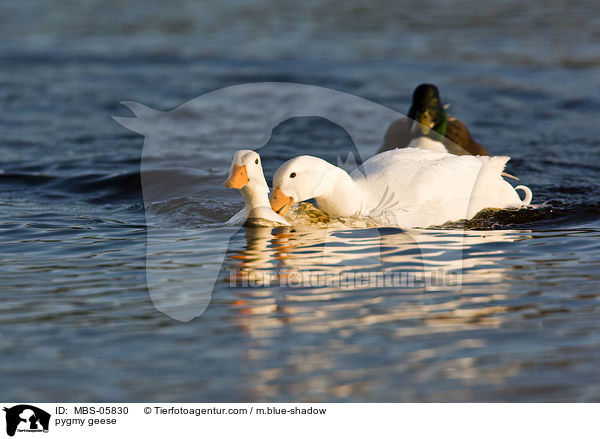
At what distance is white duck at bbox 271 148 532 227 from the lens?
754cm

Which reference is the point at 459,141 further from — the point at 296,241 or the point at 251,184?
the point at 251,184

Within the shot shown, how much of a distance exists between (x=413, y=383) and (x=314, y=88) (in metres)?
12.6

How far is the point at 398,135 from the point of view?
10.6 metres

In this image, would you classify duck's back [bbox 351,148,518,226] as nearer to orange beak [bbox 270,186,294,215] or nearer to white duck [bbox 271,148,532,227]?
white duck [bbox 271,148,532,227]

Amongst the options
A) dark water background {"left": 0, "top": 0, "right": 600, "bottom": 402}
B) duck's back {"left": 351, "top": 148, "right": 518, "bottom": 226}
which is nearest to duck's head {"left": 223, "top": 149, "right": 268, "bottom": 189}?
dark water background {"left": 0, "top": 0, "right": 600, "bottom": 402}

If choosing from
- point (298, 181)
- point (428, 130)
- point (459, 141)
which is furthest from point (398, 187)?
Answer: point (459, 141)

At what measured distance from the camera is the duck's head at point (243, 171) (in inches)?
291

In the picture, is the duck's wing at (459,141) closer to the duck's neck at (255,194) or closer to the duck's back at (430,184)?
the duck's back at (430,184)

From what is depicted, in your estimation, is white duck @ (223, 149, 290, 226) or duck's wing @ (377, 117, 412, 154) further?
duck's wing @ (377, 117, 412, 154)

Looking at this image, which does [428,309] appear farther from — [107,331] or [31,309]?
[31,309]

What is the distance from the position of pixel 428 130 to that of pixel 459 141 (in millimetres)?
640
